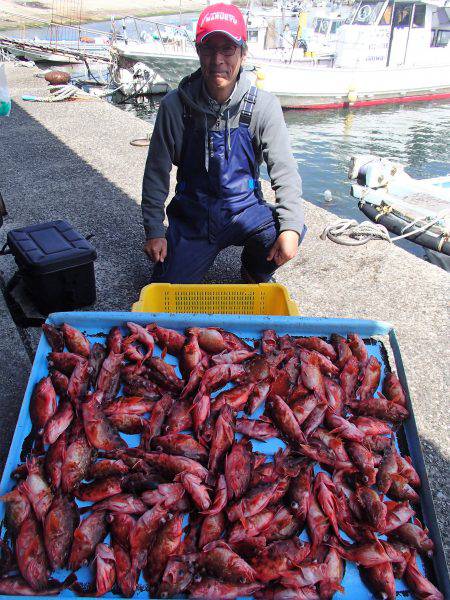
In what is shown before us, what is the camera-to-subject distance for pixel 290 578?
1.77 meters

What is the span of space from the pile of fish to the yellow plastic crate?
0.63 meters

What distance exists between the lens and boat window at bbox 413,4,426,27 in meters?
19.5

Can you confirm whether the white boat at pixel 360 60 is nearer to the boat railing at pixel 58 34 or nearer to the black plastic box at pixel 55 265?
the boat railing at pixel 58 34

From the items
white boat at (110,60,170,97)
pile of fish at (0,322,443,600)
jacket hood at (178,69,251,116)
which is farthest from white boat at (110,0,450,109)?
pile of fish at (0,322,443,600)

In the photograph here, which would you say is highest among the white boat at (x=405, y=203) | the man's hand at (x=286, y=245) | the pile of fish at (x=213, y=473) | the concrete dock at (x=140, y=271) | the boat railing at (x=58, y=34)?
the boat railing at (x=58, y=34)

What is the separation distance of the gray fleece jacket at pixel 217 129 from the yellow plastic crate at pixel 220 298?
1.82ft

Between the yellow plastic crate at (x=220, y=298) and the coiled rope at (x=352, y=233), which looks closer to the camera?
the yellow plastic crate at (x=220, y=298)

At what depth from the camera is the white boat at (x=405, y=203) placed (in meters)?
7.54

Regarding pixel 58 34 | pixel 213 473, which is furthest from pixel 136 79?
pixel 213 473

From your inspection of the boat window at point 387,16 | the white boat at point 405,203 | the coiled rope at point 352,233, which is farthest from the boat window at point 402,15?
the coiled rope at point 352,233

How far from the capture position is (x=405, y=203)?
8.38 m

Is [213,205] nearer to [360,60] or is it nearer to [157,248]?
[157,248]

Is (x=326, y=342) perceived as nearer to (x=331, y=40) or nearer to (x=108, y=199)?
(x=108, y=199)

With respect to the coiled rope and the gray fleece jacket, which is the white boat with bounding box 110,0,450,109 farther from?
the gray fleece jacket
